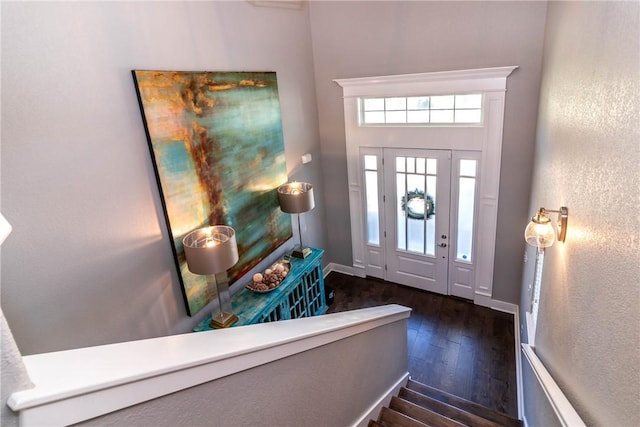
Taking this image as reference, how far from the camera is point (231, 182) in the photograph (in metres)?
3.51

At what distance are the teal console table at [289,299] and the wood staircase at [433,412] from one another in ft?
4.41

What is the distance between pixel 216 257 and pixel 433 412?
2.06 meters

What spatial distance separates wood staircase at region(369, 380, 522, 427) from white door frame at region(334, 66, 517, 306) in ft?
5.78

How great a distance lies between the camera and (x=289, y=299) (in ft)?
13.2

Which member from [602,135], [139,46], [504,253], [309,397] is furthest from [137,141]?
[504,253]

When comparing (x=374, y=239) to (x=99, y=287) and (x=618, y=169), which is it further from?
(x=618, y=169)

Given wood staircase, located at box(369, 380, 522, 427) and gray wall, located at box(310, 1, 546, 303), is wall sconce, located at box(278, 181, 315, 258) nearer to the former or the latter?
gray wall, located at box(310, 1, 546, 303)

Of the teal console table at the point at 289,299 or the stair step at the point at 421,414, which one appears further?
the teal console table at the point at 289,299

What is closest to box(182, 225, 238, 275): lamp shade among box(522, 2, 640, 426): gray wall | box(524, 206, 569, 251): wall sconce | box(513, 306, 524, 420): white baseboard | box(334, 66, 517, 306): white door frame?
box(524, 206, 569, 251): wall sconce

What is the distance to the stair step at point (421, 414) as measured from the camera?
2723 millimetres

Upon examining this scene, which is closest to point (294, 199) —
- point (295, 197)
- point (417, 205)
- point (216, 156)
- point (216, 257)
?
point (295, 197)

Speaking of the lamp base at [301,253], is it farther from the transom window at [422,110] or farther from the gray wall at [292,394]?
the transom window at [422,110]

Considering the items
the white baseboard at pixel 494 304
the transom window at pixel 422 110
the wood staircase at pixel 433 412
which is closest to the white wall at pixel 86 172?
the wood staircase at pixel 433 412

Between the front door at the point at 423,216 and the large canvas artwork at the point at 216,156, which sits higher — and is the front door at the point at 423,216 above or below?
below
